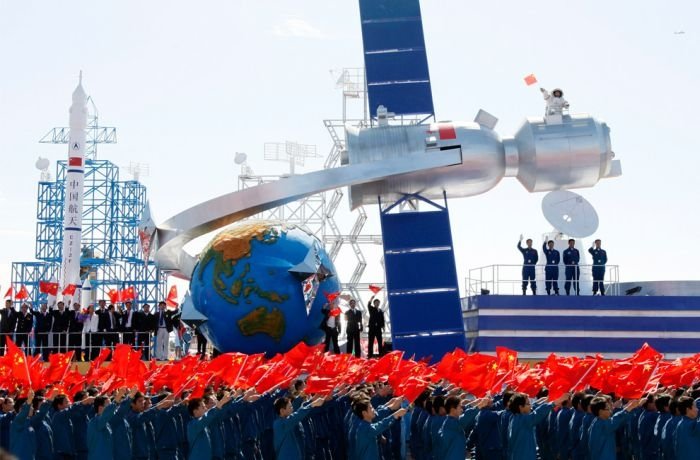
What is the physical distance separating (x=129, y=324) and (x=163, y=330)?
83cm

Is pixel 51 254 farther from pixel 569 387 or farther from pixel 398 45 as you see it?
pixel 569 387

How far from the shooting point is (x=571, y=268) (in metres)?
24.6

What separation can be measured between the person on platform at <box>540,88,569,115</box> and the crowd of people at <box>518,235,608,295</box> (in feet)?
10.1

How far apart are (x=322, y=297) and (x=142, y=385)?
326 inches

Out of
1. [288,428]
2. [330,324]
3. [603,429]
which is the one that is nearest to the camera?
[603,429]

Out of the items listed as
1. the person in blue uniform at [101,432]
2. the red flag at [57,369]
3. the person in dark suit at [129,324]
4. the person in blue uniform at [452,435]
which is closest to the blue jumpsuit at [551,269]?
the person in dark suit at [129,324]

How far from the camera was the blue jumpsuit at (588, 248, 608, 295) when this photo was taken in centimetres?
2458

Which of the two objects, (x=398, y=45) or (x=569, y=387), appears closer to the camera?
(x=569, y=387)

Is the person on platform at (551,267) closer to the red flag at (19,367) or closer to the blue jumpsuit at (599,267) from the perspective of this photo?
the blue jumpsuit at (599,267)

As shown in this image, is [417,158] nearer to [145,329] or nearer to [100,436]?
[145,329]

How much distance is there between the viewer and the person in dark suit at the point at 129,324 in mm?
24750

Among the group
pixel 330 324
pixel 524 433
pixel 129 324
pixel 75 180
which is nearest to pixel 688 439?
pixel 524 433

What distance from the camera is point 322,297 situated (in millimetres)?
22234

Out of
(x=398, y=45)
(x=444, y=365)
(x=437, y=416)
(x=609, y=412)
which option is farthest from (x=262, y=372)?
(x=398, y=45)
